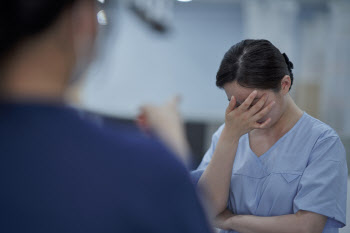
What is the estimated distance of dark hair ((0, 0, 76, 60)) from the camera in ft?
1.15

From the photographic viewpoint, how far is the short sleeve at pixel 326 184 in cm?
116

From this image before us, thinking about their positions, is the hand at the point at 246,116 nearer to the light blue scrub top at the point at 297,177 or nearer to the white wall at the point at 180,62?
the light blue scrub top at the point at 297,177

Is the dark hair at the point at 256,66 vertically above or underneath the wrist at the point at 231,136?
above

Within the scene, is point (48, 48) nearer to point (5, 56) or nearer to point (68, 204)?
point (5, 56)

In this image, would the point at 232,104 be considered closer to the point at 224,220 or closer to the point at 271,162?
the point at 271,162

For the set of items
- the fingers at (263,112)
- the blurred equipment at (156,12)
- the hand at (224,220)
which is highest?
the blurred equipment at (156,12)

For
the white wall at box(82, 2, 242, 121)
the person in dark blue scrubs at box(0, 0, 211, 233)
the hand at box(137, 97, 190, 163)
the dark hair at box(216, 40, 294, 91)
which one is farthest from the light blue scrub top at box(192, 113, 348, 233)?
the white wall at box(82, 2, 242, 121)

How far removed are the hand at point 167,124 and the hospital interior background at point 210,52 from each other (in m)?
2.03

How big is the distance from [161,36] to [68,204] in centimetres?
347

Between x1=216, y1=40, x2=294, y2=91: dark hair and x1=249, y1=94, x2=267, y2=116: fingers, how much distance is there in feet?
0.12

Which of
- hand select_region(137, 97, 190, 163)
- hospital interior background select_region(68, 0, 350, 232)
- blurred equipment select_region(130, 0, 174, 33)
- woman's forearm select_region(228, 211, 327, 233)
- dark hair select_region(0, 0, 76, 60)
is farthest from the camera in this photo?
hospital interior background select_region(68, 0, 350, 232)

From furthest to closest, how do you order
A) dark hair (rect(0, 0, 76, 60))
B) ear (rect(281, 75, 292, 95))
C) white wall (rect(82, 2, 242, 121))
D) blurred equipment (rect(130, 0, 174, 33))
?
white wall (rect(82, 2, 242, 121)), blurred equipment (rect(130, 0, 174, 33)), ear (rect(281, 75, 292, 95)), dark hair (rect(0, 0, 76, 60))

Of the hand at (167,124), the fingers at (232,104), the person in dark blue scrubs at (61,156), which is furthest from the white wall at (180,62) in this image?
the person in dark blue scrubs at (61,156)

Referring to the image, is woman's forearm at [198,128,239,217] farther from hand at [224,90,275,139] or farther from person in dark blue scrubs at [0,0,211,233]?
person in dark blue scrubs at [0,0,211,233]
